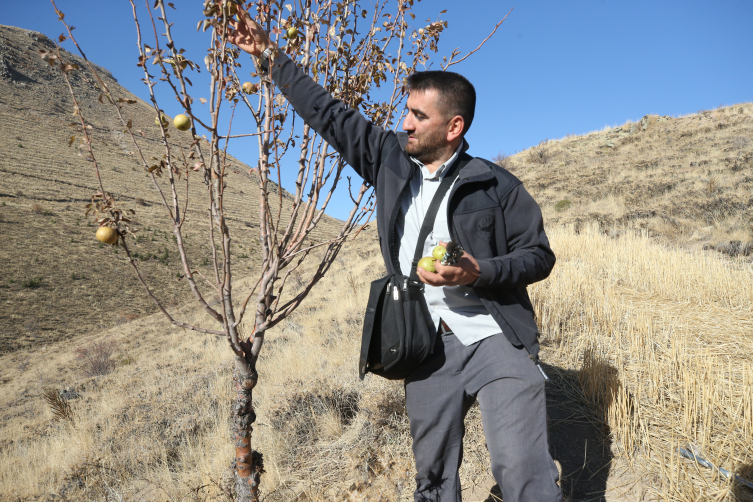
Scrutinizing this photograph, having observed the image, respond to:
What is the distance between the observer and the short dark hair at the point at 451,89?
1.67 metres

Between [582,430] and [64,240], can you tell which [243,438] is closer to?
[582,430]

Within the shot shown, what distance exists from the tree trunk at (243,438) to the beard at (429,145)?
1168 mm

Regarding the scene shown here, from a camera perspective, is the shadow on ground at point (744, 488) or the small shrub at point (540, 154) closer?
the shadow on ground at point (744, 488)

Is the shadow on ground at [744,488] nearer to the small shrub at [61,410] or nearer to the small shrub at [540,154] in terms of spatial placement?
the small shrub at [61,410]

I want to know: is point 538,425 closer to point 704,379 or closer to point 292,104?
point 292,104

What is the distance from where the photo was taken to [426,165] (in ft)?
5.82

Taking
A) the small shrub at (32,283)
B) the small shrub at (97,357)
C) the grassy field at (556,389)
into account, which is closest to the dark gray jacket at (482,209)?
the grassy field at (556,389)

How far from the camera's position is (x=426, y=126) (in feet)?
5.51

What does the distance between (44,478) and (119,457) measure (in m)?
0.89

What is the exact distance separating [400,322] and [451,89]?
1.05m

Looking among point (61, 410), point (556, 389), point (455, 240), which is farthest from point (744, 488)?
point (61, 410)

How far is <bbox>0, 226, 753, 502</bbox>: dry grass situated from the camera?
2.28 metres

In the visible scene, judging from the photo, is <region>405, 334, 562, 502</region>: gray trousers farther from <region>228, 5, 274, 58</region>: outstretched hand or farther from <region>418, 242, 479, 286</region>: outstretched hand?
<region>228, 5, 274, 58</region>: outstretched hand

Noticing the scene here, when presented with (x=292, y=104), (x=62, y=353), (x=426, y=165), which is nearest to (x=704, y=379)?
(x=426, y=165)
